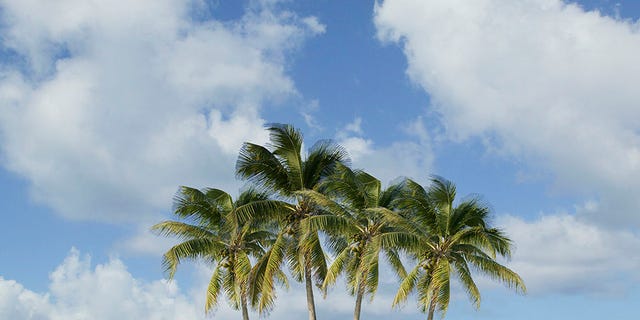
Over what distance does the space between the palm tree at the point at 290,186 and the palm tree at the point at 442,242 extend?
3891mm

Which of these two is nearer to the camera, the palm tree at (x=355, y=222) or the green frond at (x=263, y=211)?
the palm tree at (x=355, y=222)

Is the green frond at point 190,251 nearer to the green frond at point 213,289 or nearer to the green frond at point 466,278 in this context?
the green frond at point 213,289

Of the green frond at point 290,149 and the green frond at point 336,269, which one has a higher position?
the green frond at point 290,149

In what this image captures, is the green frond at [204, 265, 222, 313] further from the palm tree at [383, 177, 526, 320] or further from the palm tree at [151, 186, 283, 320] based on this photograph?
the palm tree at [383, 177, 526, 320]

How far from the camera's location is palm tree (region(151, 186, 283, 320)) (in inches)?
1540

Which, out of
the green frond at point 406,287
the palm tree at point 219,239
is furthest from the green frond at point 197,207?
the green frond at point 406,287

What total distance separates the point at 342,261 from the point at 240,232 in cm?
593

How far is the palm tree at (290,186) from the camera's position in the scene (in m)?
36.3

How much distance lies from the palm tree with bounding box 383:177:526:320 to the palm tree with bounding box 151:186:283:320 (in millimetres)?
7119

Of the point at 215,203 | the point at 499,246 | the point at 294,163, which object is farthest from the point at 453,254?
the point at 215,203

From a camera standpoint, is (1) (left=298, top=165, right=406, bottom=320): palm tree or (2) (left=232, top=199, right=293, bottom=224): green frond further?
(2) (left=232, top=199, right=293, bottom=224): green frond

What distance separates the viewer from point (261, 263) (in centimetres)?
3659

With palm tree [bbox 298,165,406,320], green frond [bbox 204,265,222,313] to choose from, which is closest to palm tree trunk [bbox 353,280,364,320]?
palm tree [bbox 298,165,406,320]

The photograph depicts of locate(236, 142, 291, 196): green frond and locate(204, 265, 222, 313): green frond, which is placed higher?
locate(236, 142, 291, 196): green frond
